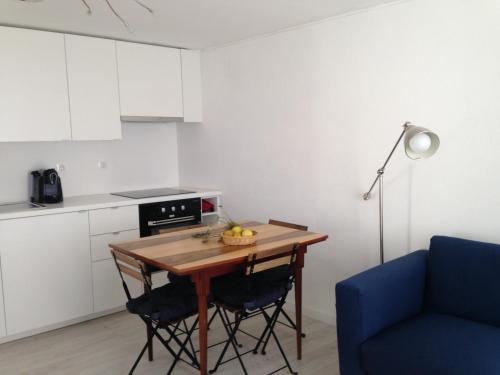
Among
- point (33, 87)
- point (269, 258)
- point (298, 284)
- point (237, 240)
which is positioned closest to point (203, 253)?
point (237, 240)

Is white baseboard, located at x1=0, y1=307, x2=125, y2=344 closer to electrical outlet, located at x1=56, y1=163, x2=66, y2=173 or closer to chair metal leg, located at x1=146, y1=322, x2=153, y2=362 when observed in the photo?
chair metal leg, located at x1=146, y1=322, x2=153, y2=362

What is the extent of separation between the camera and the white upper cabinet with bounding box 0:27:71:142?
3.55 m

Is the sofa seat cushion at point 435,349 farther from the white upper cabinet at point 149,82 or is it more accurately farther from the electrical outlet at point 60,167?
the electrical outlet at point 60,167

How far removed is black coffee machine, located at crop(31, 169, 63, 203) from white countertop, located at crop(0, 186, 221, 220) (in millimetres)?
79

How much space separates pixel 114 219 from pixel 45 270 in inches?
26.8

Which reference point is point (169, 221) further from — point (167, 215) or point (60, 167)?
point (60, 167)

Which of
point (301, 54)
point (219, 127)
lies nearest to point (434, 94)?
point (301, 54)

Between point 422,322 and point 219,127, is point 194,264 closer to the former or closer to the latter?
point 422,322

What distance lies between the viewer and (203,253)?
8.74 ft

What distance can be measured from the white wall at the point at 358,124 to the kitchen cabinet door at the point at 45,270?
1.50 metres

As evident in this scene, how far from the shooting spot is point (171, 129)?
5.14 m

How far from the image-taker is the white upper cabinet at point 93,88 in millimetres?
3895

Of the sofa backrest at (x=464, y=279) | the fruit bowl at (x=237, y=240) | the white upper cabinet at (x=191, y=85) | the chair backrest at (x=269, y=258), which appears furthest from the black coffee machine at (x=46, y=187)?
the sofa backrest at (x=464, y=279)

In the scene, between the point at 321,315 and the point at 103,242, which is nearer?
the point at 321,315
